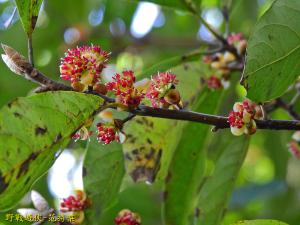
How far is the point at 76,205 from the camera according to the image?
152cm

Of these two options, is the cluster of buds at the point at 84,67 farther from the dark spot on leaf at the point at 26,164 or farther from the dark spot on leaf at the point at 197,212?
the dark spot on leaf at the point at 197,212

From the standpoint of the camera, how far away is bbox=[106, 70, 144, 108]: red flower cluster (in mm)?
1203

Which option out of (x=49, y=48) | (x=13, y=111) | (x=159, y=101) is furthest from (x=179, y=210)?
(x=49, y=48)

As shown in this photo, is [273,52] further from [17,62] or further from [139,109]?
[17,62]

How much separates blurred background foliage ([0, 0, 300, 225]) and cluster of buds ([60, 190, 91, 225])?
2.81 ft

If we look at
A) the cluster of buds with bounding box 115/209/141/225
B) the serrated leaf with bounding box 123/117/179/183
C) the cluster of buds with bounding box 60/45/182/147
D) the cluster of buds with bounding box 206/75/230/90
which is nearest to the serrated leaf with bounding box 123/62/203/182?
the serrated leaf with bounding box 123/117/179/183

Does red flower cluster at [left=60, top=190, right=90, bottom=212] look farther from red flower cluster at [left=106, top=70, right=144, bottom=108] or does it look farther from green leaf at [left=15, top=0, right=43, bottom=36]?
green leaf at [left=15, top=0, right=43, bottom=36]

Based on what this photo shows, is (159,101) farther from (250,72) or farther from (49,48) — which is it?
(49,48)

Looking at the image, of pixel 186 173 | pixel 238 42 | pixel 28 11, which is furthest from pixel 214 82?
pixel 28 11

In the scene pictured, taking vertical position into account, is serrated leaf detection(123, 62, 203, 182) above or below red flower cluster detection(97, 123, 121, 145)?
above

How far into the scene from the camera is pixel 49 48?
3152 millimetres

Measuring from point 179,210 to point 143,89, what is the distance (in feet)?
1.82

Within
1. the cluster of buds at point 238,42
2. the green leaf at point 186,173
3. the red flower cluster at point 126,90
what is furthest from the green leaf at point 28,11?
the cluster of buds at point 238,42

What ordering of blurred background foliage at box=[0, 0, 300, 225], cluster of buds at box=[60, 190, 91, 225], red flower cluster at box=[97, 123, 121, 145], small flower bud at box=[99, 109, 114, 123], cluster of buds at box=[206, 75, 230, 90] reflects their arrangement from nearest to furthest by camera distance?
red flower cluster at box=[97, 123, 121, 145] → small flower bud at box=[99, 109, 114, 123] → cluster of buds at box=[60, 190, 91, 225] → cluster of buds at box=[206, 75, 230, 90] → blurred background foliage at box=[0, 0, 300, 225]
